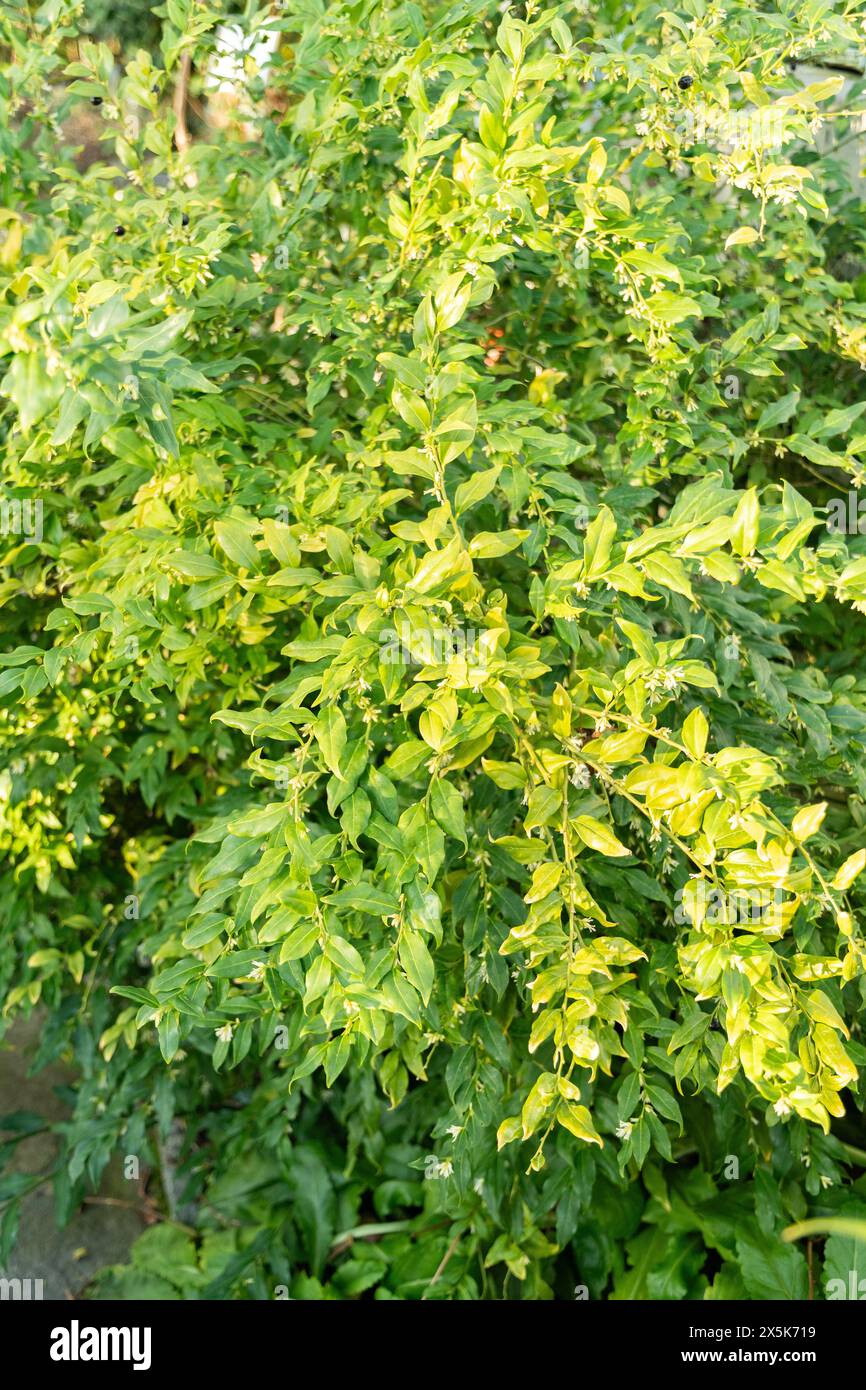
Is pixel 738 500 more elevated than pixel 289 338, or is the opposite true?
pixel 289 338

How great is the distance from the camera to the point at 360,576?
1.32 meters

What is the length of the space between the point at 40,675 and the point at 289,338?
76 centimetres

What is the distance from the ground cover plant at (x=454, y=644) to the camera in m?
1.19

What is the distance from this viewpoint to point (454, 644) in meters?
1.23

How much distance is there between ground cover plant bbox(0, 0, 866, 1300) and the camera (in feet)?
3.91

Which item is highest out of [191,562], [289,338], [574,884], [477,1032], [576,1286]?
[289,338]

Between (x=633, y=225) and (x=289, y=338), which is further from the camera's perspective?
(x=289, y=338)

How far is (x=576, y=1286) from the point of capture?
6.98 feet
